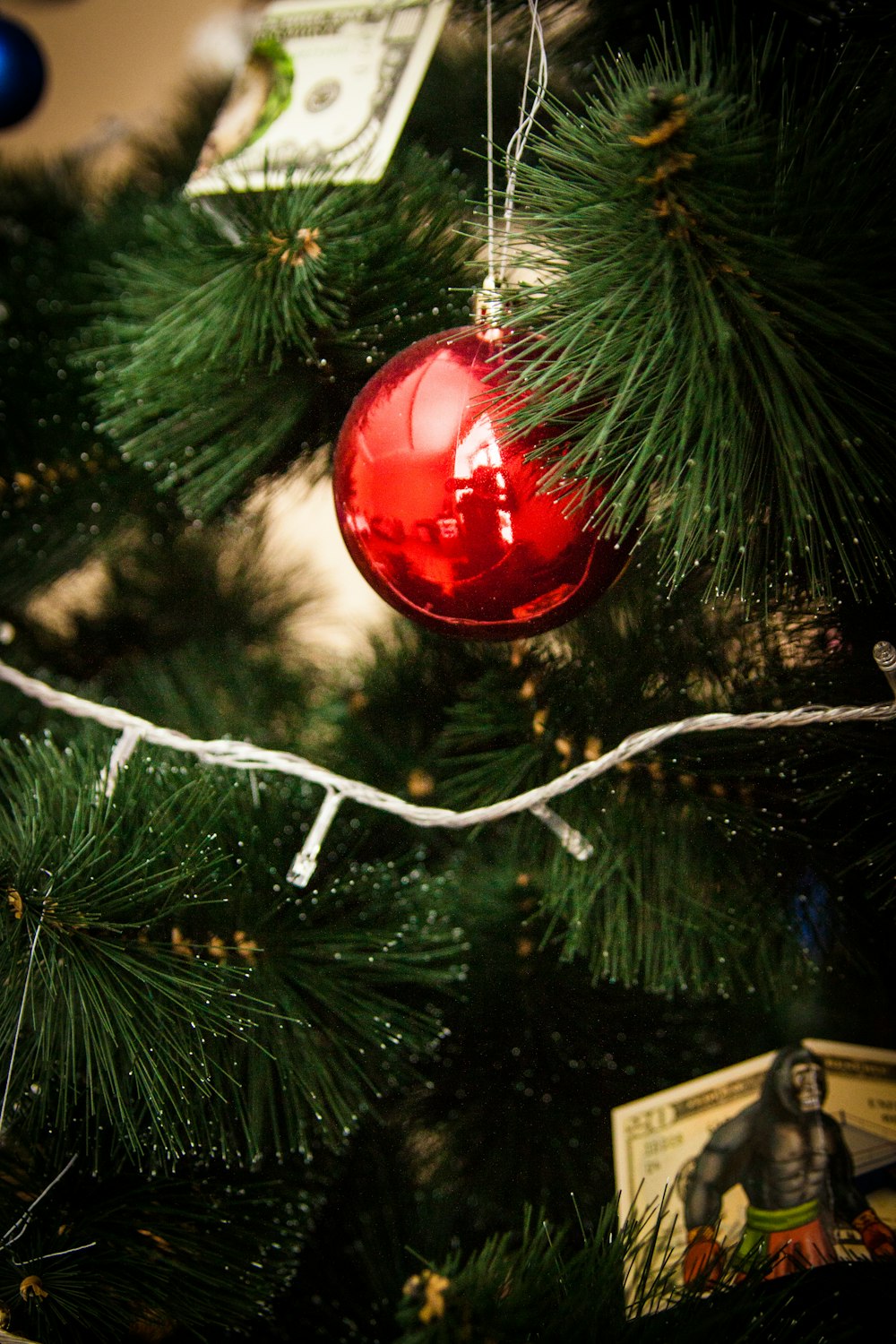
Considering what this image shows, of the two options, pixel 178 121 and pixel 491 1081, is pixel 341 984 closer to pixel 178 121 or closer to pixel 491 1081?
pixel 491 1081

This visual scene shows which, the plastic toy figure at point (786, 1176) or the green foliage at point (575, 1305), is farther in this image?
the plastic toy figure at point (786, 1176)

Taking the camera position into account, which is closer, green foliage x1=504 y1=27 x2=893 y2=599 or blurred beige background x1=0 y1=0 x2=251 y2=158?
green foliage x1=504 y1=27 x2=893 y2=599

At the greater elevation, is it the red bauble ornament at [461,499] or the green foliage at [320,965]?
the red bauble ornament at [461,499]

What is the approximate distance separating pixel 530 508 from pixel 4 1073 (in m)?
0.27

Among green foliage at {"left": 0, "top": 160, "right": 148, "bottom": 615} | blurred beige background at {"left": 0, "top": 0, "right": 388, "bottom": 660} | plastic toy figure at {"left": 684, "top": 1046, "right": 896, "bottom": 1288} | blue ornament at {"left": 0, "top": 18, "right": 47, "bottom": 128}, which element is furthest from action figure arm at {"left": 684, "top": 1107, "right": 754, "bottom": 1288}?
blue ornament at {"left": 0, "top": 18, "right": 47, "bottom": 128}

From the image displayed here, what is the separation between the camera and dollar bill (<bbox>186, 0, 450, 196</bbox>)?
43cm

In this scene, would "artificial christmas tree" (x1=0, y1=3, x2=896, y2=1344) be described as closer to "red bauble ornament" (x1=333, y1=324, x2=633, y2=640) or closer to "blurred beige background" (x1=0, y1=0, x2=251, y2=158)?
"red bauble ornament" (x1=333, y1=324, x2=633, y2=640)

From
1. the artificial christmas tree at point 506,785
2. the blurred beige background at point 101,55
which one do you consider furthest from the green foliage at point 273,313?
the blurred beige background at point 101,55

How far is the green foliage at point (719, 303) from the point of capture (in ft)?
0.88

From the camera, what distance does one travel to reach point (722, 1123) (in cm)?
40

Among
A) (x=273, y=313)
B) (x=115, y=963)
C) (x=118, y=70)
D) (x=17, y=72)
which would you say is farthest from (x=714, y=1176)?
(x=118, y=70)

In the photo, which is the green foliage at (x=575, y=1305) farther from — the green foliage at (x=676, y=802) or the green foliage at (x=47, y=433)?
the green foliage at (x=47, y=433)

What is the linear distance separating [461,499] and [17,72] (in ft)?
1.88

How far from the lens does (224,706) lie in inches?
22.7
